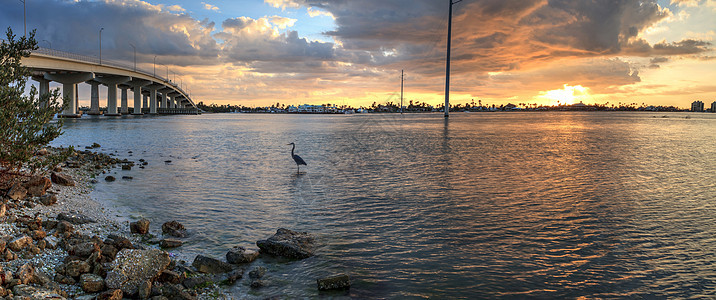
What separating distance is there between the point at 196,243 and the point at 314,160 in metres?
18.6

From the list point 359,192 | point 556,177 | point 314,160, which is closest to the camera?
point 359,192

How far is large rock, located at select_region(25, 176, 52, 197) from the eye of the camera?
11016mm

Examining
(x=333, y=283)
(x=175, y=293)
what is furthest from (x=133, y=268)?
(x=333, y=283)

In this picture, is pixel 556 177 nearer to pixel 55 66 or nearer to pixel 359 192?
pixel 359 192

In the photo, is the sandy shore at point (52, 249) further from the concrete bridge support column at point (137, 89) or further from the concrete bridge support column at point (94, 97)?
the concrete bridge support column at point (137, 89)

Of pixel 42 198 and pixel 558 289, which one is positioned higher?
pixel 42 198

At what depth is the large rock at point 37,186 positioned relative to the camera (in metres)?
11.0

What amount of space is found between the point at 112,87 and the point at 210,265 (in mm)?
126087

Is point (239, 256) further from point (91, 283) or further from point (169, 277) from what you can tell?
point (91, 283)

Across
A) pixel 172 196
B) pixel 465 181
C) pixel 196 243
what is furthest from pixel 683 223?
pixel 172 196

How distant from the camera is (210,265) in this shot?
8250mm

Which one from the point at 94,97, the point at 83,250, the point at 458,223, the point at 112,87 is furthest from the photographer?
the point at 94,97

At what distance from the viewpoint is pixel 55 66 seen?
71312mm

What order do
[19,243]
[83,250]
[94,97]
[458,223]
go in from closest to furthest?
[19,243], [83,250], [458,223], [94,97]
